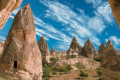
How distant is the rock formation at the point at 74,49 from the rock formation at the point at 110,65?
63.7 ft

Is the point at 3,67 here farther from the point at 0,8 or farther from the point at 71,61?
the point at 71,61

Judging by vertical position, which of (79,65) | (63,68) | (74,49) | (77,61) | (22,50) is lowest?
(63,68)

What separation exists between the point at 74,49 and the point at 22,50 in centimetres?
2292

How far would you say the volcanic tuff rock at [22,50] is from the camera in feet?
20.1

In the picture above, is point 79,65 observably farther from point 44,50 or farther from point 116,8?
point 116,8

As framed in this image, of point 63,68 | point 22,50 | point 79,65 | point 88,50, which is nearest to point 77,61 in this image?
point 79,65

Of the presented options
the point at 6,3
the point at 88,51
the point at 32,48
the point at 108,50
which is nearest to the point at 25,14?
the point at 32,48

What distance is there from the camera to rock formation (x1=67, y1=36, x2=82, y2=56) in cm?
2832

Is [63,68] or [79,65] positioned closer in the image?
[63,68]

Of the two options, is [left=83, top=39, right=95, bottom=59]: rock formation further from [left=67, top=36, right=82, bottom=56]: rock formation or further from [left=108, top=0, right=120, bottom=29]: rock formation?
[left=108, top=0, right=120, bottom=29]: rock formation

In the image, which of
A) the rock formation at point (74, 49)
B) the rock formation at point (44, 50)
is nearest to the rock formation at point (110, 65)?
the rock formation at point (44, 50)

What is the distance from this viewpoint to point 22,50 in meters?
6.35

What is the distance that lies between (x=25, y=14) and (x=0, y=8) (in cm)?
487

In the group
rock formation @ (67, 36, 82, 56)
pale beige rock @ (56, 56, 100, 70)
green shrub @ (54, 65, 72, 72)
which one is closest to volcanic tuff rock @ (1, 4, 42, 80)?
green shrub @ (54, 65, 72, 72)
